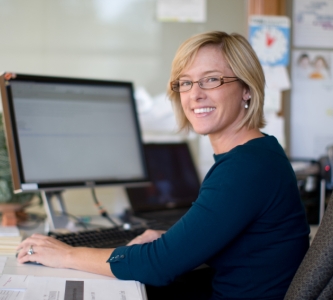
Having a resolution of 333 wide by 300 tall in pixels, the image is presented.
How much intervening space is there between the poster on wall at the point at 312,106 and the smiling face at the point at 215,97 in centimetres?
92

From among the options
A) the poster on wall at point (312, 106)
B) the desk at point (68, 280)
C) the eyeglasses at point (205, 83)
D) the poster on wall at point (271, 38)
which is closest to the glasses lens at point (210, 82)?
the eyeglasses at point (205, 83)

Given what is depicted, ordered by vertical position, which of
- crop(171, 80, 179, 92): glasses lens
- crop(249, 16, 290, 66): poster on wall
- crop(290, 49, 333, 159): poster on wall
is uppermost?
crop(249, 16, 290, 66): poster on wall

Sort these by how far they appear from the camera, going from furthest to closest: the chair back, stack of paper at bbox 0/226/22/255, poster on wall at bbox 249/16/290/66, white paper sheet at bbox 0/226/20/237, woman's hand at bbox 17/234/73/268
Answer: poster on wall at bbox 249/16/290/66
white paper sheet at bbox 0/226/20/237
stack of paper at bbox 0/226/22/255
woman's hand at bbox 17/234/73/268
the chair back

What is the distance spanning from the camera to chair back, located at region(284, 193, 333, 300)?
0.85m

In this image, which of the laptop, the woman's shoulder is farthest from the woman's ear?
the laptop

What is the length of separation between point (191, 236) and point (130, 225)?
0.56 m

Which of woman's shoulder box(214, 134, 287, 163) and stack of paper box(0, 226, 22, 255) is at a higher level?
woman's shoulder box(214, 134, 287, 163)

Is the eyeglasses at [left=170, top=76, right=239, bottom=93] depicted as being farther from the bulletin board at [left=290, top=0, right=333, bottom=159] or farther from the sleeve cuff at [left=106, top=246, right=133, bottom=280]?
the bulletin board at [left=290, top=0, right=333, bottom=159]

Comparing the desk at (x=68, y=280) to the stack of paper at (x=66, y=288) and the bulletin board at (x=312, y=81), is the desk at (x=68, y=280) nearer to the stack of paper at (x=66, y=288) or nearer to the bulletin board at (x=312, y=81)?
the stack of paper at (x=66, y=288)

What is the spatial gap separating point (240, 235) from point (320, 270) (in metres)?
0.23

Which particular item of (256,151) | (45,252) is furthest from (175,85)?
(45,252)

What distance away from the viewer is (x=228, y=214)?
3.17ft

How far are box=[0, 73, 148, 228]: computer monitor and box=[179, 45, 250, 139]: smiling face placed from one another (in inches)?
18.2

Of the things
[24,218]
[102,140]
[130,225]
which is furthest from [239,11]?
[24,218]
